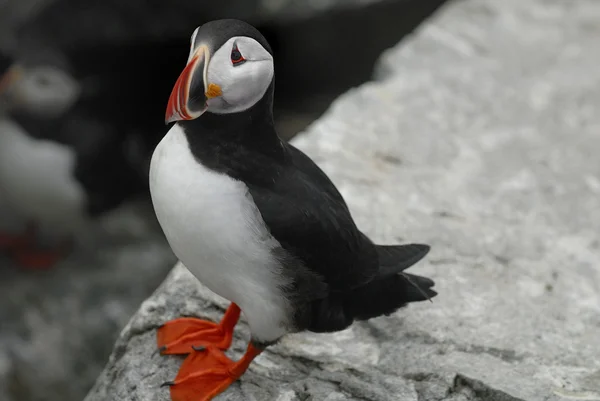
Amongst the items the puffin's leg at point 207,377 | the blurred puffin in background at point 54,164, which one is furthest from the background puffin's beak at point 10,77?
the puffin's leg at point 207,377

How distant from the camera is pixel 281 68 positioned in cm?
546

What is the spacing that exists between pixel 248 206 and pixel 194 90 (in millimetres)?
294

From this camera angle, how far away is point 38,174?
4082 mm

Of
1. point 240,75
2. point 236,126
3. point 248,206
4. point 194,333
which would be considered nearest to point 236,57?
point 240,75

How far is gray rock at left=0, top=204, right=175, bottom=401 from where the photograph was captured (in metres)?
3.62

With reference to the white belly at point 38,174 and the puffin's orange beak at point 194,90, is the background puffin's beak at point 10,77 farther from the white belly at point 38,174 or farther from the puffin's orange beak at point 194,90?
the puffin's orange beak at point 194,90

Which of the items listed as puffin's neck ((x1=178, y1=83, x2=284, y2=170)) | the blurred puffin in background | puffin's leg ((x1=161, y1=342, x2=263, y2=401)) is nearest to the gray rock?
the blurred puffin in background

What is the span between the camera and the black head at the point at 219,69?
5.88 feet

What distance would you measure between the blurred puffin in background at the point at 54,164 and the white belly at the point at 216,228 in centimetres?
220

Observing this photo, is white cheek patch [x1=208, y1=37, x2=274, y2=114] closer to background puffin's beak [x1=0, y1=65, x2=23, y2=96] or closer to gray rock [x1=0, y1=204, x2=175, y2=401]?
gray rock [x1=0, y1=204, x2=175, y2=401]

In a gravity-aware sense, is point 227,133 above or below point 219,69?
below

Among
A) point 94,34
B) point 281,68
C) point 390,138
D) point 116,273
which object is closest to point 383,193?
point 390,138

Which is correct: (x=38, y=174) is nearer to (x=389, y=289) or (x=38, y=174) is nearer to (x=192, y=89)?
(x=389, y=289)

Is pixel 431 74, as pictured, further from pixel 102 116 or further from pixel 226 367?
pixel 226 367
